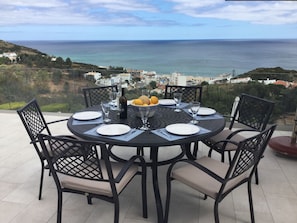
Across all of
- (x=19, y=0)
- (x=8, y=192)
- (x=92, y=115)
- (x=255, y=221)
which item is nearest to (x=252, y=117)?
(x=255, y=221)

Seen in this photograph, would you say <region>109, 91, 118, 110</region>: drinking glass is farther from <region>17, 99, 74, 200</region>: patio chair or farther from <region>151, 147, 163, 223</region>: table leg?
<region>151, 147, 163, 223</region>: table leg

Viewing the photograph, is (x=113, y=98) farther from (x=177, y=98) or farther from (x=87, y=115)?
(x=177, y=98)

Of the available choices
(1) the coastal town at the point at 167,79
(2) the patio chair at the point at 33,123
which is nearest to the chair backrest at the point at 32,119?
(2) the patio chair at the point at 33,123

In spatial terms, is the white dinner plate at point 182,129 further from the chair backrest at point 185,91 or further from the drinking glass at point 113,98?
the chair backrest at point 185,91

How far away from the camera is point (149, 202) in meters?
2.29

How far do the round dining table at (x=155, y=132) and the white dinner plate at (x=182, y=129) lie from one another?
0.08ft

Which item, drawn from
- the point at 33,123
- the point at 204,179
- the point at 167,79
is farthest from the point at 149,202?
the point at 167,79

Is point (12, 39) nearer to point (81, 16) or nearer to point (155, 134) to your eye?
point (81, 16)

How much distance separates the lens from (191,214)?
2137 mm

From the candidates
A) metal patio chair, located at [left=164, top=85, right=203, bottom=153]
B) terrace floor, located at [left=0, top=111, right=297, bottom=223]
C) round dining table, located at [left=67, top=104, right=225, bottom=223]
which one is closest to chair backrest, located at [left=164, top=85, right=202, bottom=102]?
metal patio chair, located at [left=164, top=85, right=203, bottom=153]

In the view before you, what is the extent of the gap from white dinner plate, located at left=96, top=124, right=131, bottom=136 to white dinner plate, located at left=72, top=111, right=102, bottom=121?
28cm

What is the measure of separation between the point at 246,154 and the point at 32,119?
5.79 ft

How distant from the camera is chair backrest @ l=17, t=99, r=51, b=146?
2.18 metres

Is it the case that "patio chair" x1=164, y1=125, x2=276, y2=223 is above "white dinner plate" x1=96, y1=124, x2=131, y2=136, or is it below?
below
